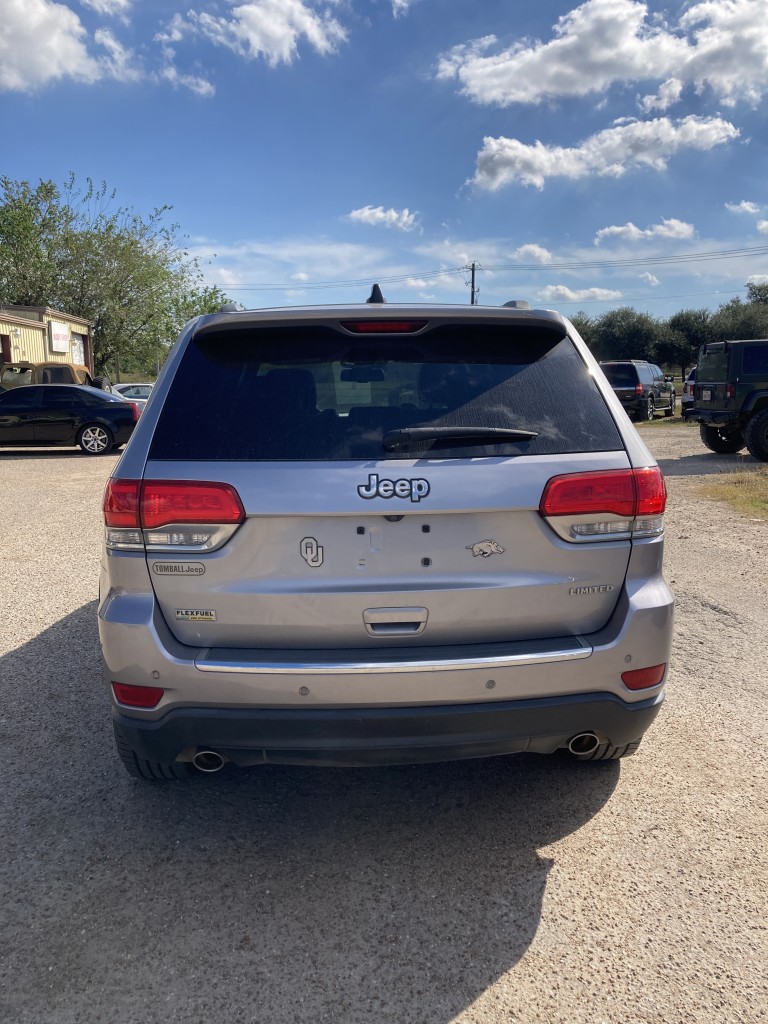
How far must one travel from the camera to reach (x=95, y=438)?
689 inches

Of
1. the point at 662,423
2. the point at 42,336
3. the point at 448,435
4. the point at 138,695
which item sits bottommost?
the point at 662,423

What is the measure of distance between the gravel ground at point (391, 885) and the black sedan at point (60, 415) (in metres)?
14.2

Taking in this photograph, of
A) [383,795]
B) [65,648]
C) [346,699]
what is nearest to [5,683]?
[65,648]

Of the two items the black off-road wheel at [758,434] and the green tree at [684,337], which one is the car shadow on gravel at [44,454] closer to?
the black off-road wheel at [758,434]

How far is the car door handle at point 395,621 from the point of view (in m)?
2.52

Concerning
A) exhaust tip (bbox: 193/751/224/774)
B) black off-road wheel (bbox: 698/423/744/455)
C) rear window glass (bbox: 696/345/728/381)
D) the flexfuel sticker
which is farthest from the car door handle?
black off-road wheel (bbox: 698/423/744/455)

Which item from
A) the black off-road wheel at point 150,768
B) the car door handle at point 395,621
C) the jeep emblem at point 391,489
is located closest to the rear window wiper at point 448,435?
the jeep emblem at point 391,489

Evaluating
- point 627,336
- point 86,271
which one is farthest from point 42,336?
point 627,336

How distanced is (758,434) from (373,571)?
13613mm

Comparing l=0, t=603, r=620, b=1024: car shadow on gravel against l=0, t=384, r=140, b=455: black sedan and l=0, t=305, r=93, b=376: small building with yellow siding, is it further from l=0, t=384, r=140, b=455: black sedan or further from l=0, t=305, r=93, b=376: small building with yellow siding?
l=0, t=305, r=93, b=376: small building with yellow siding

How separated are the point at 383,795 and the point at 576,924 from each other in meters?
1.01

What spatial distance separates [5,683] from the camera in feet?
14.6

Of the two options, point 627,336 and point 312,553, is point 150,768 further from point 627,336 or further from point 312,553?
point 627,336

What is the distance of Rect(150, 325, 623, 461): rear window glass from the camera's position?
2.58 meters
